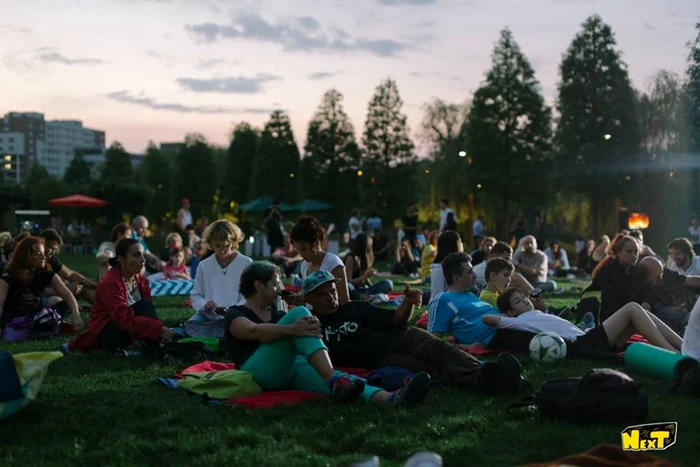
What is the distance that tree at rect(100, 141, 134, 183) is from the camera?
106 meters

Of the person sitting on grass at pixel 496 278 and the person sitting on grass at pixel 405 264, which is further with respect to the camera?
the person sitting on grass at pixel 405 264

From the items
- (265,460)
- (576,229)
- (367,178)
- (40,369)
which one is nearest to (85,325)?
(40,369)

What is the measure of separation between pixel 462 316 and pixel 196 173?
7994 cm

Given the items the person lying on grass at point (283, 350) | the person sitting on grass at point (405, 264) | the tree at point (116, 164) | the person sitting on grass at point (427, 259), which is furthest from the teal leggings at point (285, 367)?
the tree at point (116, 164)

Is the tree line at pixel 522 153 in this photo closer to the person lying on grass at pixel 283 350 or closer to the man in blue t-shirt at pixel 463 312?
the man in blue t-shirt at pixel 463 312

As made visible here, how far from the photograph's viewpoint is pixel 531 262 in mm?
15023

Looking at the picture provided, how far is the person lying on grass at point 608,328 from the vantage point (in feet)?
24.5

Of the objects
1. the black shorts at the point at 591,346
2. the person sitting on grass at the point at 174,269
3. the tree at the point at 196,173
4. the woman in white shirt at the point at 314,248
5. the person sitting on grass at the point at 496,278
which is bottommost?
the person sitting on grass at the point at 174,269

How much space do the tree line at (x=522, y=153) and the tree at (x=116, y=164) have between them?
46153 mm

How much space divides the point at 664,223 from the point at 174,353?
37.6 meters

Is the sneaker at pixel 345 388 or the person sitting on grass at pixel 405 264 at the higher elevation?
the sneaker at pixel 345 388

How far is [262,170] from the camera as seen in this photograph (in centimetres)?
6912

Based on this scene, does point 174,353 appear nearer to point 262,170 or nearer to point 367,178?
point 367,178

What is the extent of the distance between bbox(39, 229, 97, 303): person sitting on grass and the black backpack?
6.91 metres
